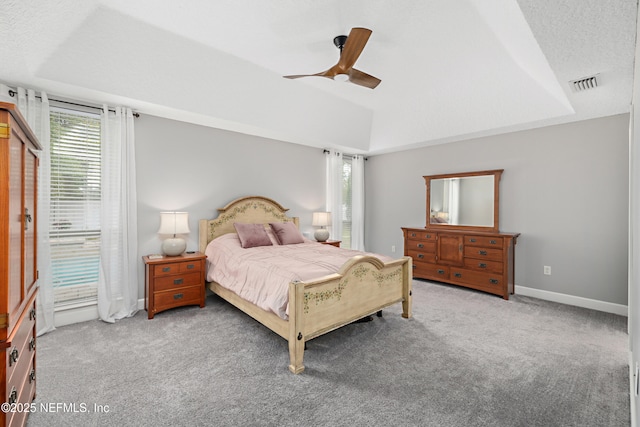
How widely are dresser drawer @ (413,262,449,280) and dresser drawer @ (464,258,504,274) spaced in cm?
35

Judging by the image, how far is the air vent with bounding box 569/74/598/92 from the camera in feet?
8.60

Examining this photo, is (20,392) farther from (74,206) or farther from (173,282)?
(74,206)

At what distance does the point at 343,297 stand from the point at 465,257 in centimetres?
269

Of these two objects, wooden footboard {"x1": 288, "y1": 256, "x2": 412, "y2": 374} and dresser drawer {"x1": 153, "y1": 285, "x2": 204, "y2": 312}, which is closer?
wooden footboard {"x1": 288, "y1": 256, "x2": 412, "y2": 374}

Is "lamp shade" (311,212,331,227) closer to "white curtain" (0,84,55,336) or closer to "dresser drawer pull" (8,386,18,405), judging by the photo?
"white curtain" (0,84,55,336)

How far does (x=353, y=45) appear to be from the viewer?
228cm

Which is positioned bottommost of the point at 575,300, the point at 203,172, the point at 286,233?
the point at 575,300

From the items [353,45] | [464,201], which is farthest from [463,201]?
[353,45]

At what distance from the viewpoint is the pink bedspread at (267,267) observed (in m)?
2.58

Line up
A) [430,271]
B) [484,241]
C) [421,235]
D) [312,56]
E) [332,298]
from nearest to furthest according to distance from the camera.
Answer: [332,298], [312,56], [484,241], [430,271], [421,235]

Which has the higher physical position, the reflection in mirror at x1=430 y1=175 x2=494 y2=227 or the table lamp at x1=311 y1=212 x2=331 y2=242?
the reflection in mirror at x1=430 y1=175 x2=494 y2=227

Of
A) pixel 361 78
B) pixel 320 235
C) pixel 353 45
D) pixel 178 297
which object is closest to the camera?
pixel 353 45

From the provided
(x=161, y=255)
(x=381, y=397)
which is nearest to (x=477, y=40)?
(x=381, y=397)

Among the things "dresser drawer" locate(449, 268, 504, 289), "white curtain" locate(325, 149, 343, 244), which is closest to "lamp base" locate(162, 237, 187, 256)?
"white curtain" locate(325, 149, 343, 244)
